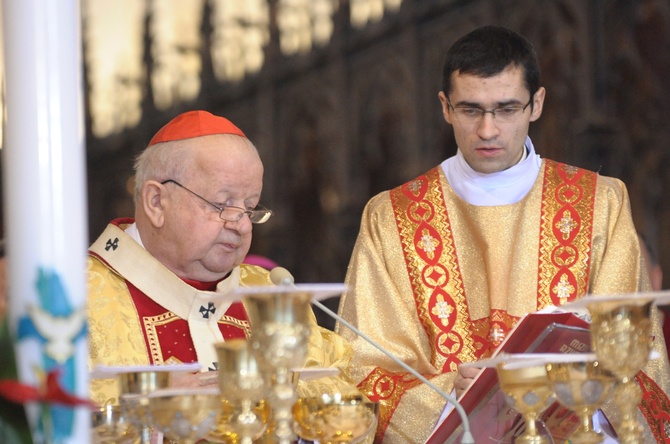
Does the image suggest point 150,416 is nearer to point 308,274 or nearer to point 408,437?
point 408,437

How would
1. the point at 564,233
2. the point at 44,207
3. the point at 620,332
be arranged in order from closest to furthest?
1. the point at 44,207
2. the point at 620,332
3. the point at 564,233

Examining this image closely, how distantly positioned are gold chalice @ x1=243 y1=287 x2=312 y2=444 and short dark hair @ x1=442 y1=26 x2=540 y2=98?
6.33 ft

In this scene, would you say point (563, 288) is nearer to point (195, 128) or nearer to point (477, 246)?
point (477, 246)

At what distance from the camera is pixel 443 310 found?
4.21m

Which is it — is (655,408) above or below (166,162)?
below

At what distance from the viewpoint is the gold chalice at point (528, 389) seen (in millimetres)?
2566

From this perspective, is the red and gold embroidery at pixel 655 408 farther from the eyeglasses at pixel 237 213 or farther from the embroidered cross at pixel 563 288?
the eyeglasses at pixel 237 213

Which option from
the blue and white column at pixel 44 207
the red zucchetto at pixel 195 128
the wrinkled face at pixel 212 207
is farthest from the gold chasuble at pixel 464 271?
the blue and white column at pixel 44 207

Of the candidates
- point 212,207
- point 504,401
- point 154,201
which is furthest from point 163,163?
point 504,401

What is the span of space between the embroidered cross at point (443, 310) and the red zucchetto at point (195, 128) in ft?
2.98

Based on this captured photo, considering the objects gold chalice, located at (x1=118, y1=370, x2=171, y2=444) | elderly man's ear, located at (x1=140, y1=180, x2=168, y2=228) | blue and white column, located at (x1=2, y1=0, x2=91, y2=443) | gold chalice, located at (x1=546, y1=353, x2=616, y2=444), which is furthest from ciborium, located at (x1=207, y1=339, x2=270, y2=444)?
elderly man's ear, located at (x1=140, y1=180, x2=168, y2=228)

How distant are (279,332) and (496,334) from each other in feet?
6.02

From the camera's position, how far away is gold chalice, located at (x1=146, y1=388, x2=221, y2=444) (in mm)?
2414

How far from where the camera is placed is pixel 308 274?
9.80 m
